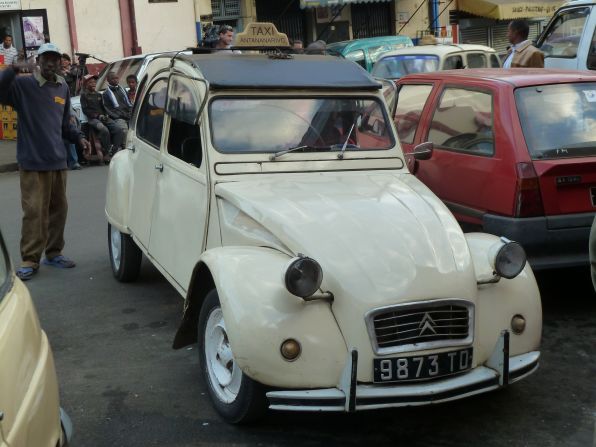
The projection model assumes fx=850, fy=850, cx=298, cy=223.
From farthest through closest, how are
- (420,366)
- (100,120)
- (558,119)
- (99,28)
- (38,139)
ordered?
(99,28)
(100,120)
(38,139)
(558,119)
(420,366)

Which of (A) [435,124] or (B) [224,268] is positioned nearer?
(B) [224,268]

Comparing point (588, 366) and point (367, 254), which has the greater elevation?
point (367, 254)

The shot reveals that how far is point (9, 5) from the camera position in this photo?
21.0 meters

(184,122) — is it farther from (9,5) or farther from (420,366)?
(9,5)

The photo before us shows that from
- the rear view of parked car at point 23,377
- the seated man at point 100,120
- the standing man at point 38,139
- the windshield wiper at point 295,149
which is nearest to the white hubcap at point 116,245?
the standing man at point 38,139

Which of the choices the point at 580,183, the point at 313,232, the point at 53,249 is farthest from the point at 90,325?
the point at 580,183

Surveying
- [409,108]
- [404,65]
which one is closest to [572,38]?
[404,65]

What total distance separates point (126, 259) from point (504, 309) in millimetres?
3671

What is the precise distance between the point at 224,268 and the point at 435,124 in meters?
3.18

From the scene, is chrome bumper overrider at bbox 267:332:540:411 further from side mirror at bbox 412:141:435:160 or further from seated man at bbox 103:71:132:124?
seated man at bbox 103:71:132:124

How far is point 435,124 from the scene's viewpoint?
22.5 feet

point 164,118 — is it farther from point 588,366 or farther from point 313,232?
point 588,366

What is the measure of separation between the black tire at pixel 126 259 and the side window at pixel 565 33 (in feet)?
22.8

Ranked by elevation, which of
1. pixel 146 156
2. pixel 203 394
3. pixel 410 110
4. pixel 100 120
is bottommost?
pixel 203 394
